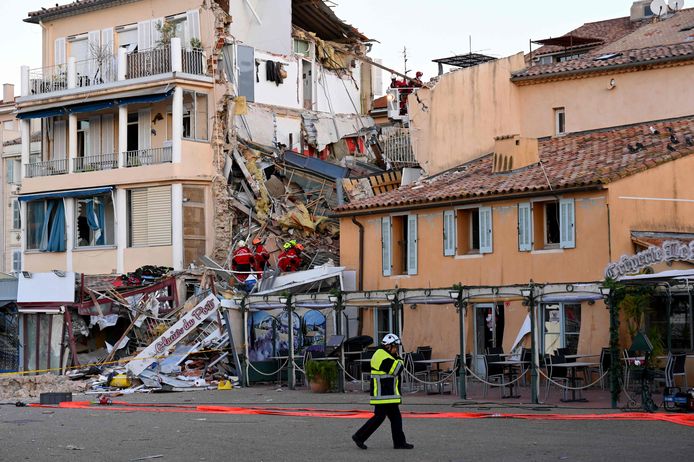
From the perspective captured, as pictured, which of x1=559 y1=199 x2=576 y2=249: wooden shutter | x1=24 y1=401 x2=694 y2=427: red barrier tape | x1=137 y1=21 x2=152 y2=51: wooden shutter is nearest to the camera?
x1=24 y1=401 x2=694 y2=427: red barrier tape

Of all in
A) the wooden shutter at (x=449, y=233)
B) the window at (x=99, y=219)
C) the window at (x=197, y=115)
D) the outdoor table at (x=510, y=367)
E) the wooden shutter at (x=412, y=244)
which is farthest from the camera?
the window at (x=99, y=219)

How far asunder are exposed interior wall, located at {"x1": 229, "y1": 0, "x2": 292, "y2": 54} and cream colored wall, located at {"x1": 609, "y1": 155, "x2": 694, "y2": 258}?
18338mm

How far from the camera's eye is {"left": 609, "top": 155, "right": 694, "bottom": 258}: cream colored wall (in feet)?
95.6

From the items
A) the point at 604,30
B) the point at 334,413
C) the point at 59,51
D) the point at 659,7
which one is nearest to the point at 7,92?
the point at 59,51

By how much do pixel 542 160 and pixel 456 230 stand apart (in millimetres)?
2997

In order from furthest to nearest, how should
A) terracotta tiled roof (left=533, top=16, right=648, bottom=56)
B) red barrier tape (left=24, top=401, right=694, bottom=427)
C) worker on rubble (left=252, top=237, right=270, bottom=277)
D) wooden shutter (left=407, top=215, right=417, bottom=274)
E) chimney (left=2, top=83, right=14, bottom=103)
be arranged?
1. chimney (left=2, top=83, right=14, bottom=103)
2. terracotta tiled roof (left=533, top=16, right=648, bottom=56)
3. worker on rubble (left=252, top=237, right=270, bottom=277)
4. wooden shutter (left=407, top=215, right=417, bottom=274)
5. red barrier tape (left=24, top=401, right=694, bottom=427)

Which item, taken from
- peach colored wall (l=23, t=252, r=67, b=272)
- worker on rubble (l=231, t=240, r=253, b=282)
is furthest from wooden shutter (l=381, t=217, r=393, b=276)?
peach colored wall (l=23, t=252, r=67, b=272)

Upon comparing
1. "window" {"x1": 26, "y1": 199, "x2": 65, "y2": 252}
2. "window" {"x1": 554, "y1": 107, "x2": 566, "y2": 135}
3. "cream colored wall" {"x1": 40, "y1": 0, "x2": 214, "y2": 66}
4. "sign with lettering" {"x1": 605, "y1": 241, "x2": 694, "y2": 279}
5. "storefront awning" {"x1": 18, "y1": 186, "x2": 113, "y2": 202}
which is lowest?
"sign with lettering" {"x1": 605, "y1": 241, "x2": 694, "y2": 279}

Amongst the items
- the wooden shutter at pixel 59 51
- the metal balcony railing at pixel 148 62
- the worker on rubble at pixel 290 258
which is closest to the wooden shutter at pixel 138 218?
the metal balcony railing at pixel 148 62

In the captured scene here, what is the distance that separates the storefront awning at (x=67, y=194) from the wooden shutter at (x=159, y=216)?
1.65m

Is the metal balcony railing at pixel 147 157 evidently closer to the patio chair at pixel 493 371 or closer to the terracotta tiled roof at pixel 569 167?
the terracotta tiled roof at pixel 569 167

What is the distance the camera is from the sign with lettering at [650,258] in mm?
26375

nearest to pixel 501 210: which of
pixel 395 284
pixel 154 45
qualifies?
pixel 395 284

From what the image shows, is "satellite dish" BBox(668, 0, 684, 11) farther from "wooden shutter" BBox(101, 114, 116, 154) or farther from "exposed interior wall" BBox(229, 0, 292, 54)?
"wooden shutter" BBox(101, 114, 116, 154)
